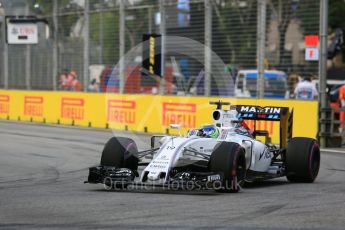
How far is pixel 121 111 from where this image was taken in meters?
24.2

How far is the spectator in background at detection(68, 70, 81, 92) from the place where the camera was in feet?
90.2

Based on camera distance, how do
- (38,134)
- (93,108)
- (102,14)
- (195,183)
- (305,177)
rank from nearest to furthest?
(195,183), (305,177), (38,134), (93,108), (102,14)

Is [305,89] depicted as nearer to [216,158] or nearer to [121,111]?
[121,111]

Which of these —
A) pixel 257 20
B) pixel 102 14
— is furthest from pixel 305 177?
pixel 102 14

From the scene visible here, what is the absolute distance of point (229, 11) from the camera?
929 inches

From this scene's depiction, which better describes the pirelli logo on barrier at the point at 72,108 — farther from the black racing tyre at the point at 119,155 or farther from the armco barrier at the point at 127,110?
the black racing tyre at the point at 119,155

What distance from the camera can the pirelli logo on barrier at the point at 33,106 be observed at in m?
27.9

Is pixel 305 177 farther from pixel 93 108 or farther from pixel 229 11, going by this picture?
pixel 93 108

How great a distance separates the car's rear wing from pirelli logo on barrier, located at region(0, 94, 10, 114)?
1830cm

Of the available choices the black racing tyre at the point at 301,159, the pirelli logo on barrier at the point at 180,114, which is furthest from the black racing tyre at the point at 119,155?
the pirelli logo on barrier at the point at 180,114

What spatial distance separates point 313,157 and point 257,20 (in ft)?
34.2

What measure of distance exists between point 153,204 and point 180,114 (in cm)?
1302

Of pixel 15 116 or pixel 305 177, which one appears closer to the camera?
pixel 305 177

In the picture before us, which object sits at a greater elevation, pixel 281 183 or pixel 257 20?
pixel 257 20
